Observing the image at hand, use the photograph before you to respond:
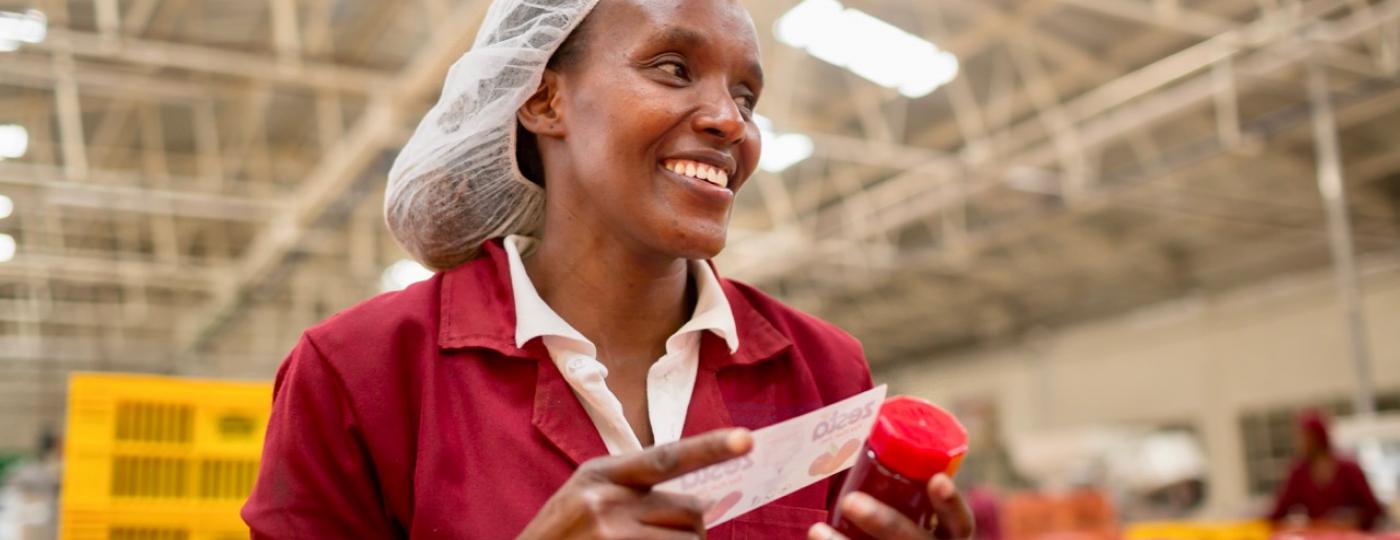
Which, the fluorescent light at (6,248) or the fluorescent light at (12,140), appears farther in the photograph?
the fluorescent light at (6,248)

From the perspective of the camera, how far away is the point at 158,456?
3168 mm

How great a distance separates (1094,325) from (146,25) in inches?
563

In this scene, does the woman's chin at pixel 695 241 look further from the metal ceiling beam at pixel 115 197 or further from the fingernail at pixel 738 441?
the metal ceiling beam at pixel 115 197

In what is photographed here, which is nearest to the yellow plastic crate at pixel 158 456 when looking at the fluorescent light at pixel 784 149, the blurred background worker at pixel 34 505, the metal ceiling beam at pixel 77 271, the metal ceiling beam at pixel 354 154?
the blurred background worker at pixel 34 505

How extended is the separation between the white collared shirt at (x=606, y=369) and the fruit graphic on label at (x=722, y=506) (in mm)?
228

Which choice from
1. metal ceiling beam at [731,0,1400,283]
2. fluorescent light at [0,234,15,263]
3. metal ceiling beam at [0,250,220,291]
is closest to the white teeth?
metal ceiling beam at [731,0,1400,283]

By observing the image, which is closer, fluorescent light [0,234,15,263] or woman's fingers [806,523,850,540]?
woman's fingers [806,523,850,540]

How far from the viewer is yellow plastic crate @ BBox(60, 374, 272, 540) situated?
3.01m

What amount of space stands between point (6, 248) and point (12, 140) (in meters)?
3.32

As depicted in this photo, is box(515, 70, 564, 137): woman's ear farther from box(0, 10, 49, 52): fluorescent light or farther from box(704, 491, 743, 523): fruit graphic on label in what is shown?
box(0, 10, 49, 52): fluorescent light

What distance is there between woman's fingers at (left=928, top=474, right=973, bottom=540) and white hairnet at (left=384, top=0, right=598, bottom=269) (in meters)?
0.74

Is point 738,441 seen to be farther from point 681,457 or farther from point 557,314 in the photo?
point 557,314

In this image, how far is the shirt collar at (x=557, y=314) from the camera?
1323mm

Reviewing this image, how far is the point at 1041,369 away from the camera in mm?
19438
